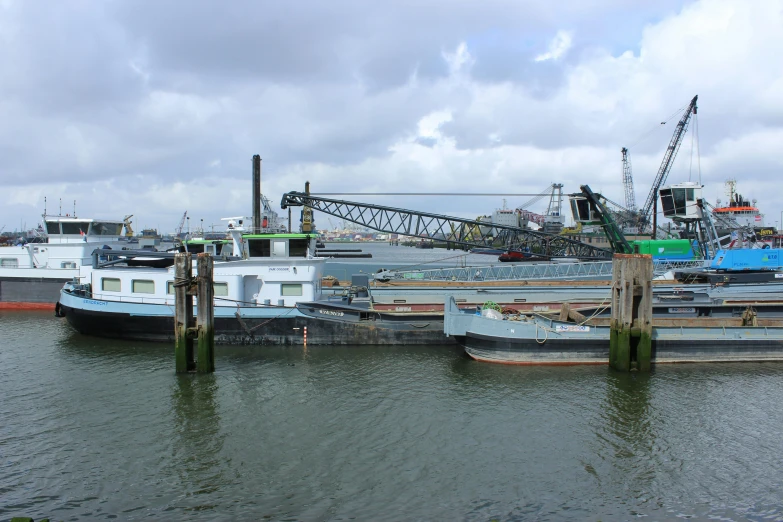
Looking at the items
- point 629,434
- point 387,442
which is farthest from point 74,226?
point 629,434

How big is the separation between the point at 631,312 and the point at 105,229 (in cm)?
3705

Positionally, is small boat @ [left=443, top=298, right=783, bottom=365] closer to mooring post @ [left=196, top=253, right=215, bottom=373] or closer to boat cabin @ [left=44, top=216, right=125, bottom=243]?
mooring post @ [left=196, top=253, right=215, bottom=373]

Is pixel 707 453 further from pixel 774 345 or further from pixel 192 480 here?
pixel 192 480

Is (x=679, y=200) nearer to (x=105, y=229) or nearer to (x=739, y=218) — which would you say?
(x=739, y=218)

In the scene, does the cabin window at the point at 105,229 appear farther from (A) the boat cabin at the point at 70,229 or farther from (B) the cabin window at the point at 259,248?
(B) the cabin window at the point at 259,248

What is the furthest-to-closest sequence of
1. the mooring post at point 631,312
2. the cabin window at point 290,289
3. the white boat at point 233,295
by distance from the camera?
the cabin window at point 290,289
the white boat at point 233,295
the mooring post at point 631,312

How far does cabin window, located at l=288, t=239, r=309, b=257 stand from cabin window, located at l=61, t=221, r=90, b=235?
22.0 metres

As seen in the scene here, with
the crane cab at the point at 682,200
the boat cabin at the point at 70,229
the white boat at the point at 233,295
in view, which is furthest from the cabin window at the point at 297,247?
the crane cab at the point at 682,200

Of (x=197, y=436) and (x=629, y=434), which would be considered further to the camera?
(x=629, y=434)

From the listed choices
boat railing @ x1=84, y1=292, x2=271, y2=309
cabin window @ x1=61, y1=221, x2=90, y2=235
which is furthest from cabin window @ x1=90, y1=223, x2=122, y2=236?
boat railing @ x1=84, y1=292, x2=271, y2=309

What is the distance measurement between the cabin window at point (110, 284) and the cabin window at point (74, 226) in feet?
52.1

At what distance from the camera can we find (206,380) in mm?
17828

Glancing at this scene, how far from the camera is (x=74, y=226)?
38.2 metres

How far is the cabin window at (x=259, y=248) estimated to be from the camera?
2489 centimetres
